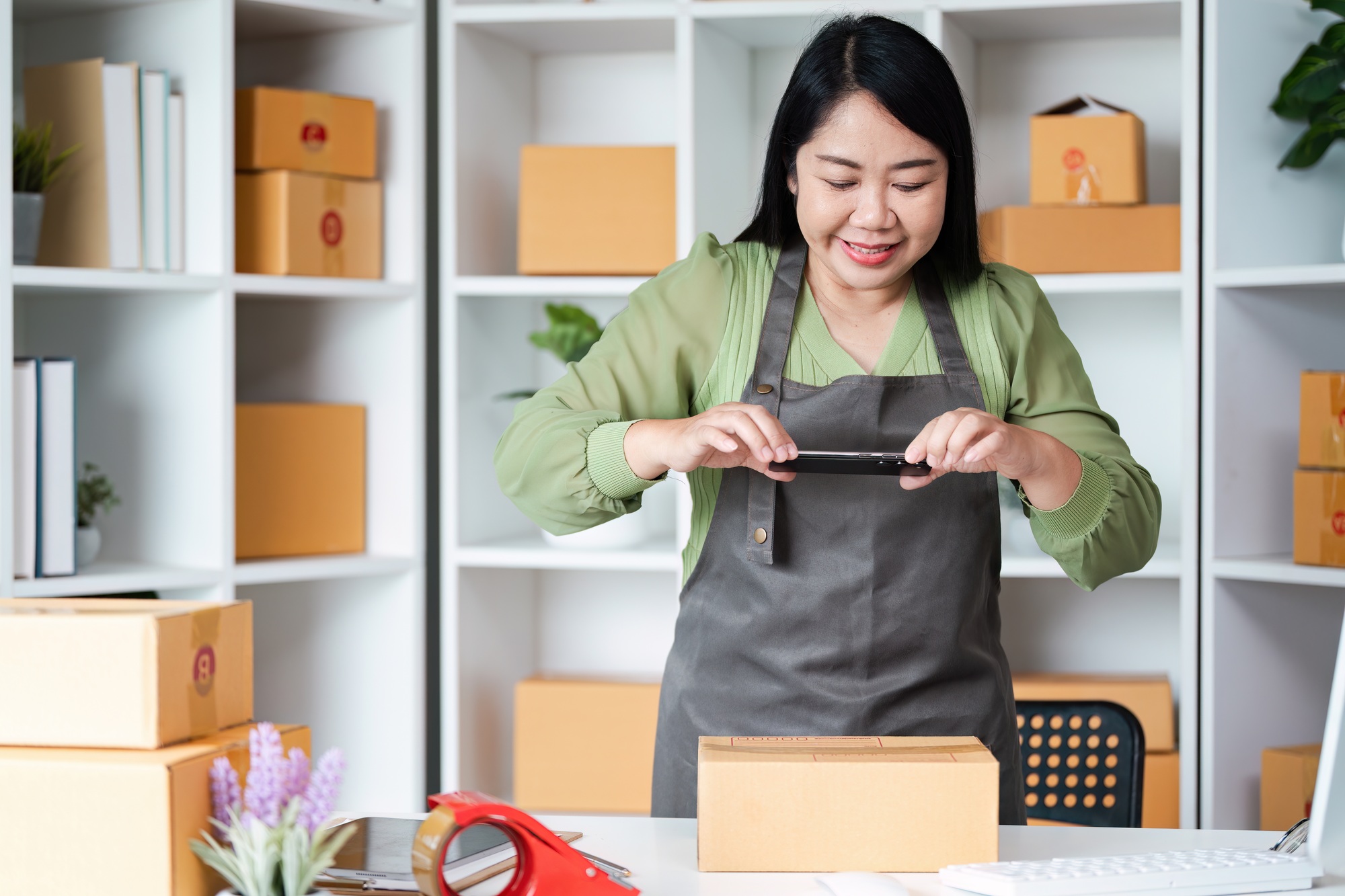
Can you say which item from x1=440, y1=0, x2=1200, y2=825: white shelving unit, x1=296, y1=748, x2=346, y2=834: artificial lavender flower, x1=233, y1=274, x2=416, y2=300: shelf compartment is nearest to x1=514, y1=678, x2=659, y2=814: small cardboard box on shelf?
x1=440, y1=0, x2=1200, y2=825: white shelving unit

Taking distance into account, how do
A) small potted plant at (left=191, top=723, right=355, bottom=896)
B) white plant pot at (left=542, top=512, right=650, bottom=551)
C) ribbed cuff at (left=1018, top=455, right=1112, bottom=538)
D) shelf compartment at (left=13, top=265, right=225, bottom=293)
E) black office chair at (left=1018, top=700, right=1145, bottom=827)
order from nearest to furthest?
small potted plant at (left=191, top=723, right=355, bottom=896), ribbed cuff at (left=1018, top=455, right=1112, bottom=538), black office chair at (left=1018, top=700, right=1145, bottom=827), shelf compartment at (left=13, top=265, right=225, bottom=293), white plant pot at (left=542, top=512, right=650, bottom=551)

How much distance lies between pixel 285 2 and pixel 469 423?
77 cm

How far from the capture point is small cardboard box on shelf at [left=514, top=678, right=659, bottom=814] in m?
2.26

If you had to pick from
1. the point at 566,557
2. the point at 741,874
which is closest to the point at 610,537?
the point at 566,557

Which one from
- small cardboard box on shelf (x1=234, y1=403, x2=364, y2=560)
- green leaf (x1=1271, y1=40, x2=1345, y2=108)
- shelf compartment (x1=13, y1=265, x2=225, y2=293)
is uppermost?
green leaf (x1=1271, y1=40, x2=1345, y2=108)

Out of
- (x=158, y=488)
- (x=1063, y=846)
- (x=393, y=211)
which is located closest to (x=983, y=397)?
(x=1063, y=846)

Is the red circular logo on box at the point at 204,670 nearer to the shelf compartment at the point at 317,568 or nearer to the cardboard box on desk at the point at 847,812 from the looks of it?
the cardboard box on desk at the point at 847,812

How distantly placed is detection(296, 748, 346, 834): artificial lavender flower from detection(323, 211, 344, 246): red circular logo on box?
57.1 inches

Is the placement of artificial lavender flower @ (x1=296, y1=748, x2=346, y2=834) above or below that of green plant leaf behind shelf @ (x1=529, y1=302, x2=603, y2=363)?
below

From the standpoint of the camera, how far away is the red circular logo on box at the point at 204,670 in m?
0.88

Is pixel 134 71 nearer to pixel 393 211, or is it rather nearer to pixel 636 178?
pixel 393 211

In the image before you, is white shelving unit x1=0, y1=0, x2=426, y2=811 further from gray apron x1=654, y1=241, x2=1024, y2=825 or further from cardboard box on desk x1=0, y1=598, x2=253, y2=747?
cardboard box on desk x1=0, y1=598, x2=253, y2=747

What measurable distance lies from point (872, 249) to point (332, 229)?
115 cm

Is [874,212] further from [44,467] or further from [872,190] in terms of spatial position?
[44,467]
